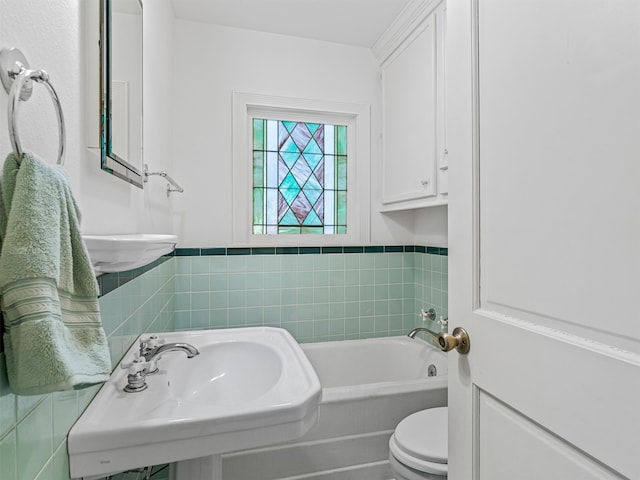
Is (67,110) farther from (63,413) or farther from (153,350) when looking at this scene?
(153,350)

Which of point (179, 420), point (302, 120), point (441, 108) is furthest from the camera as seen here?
point (302, 120)

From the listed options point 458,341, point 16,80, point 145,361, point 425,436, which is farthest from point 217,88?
point 425,436

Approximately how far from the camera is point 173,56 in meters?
2.02

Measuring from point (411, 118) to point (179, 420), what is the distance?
183 centimetres

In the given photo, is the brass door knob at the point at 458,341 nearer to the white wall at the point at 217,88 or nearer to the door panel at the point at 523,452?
the door panel at the point at 523,452

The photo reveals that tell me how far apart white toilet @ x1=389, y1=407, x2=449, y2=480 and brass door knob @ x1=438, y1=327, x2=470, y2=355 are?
653 millimetres

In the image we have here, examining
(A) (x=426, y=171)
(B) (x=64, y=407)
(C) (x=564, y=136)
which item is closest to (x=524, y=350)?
(C) (x=564, y=136)

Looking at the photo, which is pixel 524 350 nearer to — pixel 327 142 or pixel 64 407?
pixel 64 407

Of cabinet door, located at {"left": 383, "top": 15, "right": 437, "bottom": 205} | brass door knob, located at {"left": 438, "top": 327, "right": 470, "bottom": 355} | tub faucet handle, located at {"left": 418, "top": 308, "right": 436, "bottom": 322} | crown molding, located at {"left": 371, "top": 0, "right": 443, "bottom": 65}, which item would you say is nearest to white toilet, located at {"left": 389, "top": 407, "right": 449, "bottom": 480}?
brass door knob, located at {"left": 438, "top": 327, "right": 470, "bottom": 355}

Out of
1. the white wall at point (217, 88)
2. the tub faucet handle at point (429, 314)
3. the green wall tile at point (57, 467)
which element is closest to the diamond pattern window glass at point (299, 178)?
the white wall at point (217, 88)

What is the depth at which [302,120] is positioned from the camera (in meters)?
2.29

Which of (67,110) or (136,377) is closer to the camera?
(67,110)

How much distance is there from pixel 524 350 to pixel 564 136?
410 mm

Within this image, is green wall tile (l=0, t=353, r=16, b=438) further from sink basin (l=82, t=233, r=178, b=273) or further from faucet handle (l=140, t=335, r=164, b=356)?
faucet handle (l=140, t=335, r=164, b=356)
